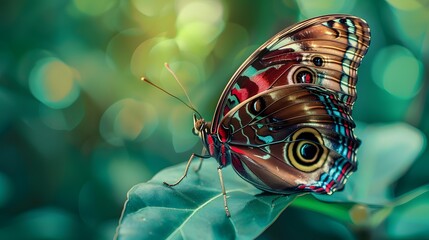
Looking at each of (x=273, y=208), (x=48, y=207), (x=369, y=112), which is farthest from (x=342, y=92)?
(x=48, y=207)

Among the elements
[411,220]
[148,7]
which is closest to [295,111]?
[411,220]

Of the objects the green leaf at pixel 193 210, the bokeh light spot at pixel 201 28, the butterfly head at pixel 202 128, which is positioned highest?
the bokeh light spot at pixel 201 28

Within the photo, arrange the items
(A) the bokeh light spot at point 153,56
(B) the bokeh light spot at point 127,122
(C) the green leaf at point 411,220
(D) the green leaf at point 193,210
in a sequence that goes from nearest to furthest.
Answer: (D) the green leaf at point 193,210 → (C) the green leaf at point 411,220 → (B) the bokeh light spot at point 127,122 → (A) the bokeh light spot at point 153,56

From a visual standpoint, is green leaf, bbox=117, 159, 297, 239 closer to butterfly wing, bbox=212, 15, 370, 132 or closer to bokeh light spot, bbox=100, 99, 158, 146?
butterfly wing, bbox=212, 15, 370, 132

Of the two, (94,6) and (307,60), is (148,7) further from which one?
(307,60)

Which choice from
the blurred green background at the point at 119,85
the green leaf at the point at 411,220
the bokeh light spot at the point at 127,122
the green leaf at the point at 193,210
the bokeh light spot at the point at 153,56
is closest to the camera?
the green leaf at the point at 193,210

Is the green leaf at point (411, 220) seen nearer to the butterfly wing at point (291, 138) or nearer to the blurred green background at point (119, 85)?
the butterfly wing at point (291, 138)

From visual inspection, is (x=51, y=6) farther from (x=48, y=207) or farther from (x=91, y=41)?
(x=48, y=207)

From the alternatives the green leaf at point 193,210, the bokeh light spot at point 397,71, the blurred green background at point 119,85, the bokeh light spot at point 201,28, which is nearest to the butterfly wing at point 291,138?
the green leaf at point 193,210
